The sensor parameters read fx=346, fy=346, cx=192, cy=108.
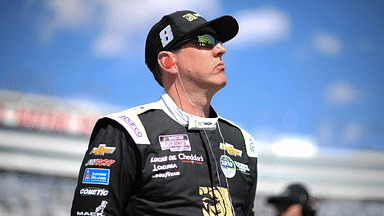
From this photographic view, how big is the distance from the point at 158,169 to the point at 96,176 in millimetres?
326

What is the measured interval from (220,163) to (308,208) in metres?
3.00

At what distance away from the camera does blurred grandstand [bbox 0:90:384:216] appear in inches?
375

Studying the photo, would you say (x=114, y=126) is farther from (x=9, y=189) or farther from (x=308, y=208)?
(x=9, y=189)

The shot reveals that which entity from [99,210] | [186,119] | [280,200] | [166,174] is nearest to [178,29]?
[186,119]

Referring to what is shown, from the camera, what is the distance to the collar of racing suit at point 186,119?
7.00 ft

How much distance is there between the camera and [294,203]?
4570 mm

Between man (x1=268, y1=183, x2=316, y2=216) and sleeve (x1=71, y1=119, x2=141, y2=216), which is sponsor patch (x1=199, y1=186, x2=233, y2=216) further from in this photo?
man (x1=268, y1=183, x2=316, y2=216)

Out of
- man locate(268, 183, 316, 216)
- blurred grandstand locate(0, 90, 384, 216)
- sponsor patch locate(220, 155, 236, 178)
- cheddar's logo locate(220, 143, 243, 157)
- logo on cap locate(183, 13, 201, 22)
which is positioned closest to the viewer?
sponsor patch locate(220, 155, 236, 178)

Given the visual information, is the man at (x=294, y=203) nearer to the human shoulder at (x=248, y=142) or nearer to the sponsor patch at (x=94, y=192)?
the human shoulder at (x=248, y=142)

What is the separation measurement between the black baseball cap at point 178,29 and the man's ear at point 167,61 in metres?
0.04

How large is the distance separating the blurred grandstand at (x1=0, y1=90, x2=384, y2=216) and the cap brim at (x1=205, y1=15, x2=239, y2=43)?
7706 millimetres

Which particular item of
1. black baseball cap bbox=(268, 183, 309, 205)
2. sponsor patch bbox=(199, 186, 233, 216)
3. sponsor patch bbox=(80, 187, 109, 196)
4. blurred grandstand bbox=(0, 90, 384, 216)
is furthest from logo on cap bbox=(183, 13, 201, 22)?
blurred grandstand bbox=(0, 90, 384, 216)

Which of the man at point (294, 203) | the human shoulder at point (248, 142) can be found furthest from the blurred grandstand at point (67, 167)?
the human shoulder at point (248, 142)

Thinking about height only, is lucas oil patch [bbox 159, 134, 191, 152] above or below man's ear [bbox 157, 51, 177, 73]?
below
